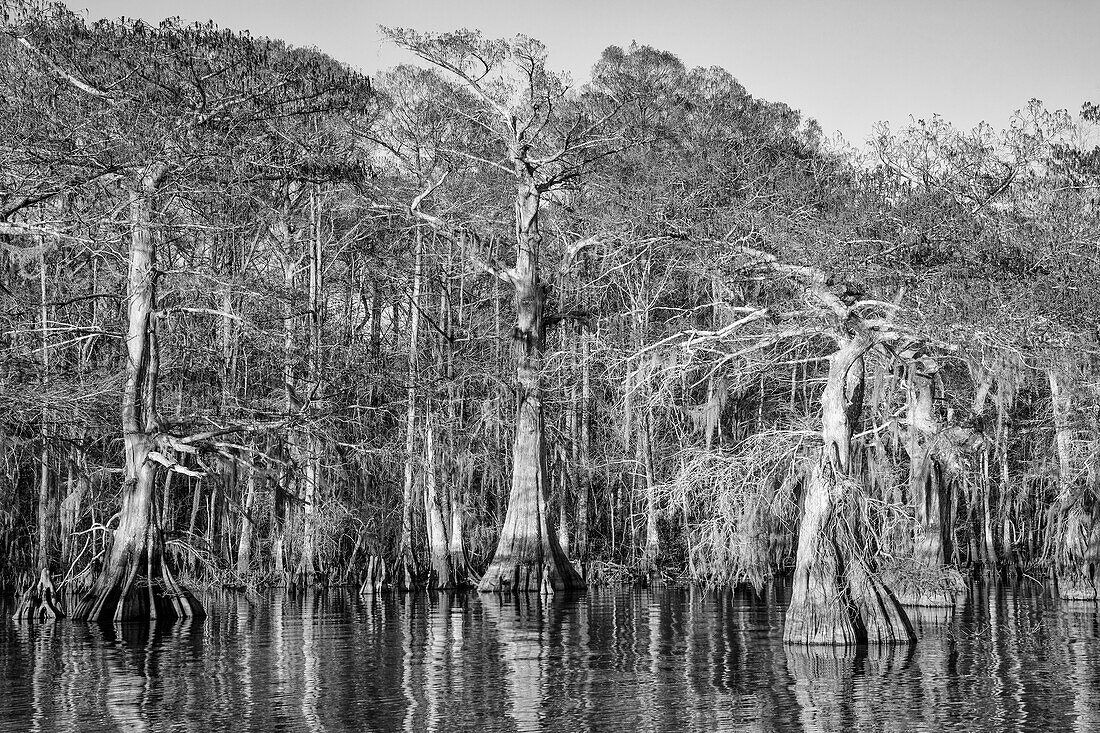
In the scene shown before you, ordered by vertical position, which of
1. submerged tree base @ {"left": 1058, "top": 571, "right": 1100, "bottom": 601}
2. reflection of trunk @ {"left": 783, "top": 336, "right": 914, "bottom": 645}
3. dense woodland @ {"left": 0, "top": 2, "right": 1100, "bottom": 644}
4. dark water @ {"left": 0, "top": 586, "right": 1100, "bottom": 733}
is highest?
dense woodland @ {"left": 0, "top": 2, "right": 1100, "bottom": 644}

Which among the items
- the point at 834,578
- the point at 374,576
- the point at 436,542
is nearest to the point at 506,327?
the point at 436,542

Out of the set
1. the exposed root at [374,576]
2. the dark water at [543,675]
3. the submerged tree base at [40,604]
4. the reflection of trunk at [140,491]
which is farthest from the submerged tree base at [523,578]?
the submerged tree base at [40,604]

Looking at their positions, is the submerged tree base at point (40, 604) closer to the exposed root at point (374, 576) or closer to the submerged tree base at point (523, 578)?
the exposed root at point (374, 576)

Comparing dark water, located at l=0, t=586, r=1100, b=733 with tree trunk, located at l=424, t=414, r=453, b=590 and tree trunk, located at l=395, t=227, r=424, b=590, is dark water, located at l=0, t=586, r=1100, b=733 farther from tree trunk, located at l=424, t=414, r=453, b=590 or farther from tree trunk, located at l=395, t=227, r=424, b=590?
tree trunk, located at l=424, t=414, r=453, b=590

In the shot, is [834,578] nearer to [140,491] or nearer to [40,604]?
[140,491]

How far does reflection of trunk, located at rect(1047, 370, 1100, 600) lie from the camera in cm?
1955

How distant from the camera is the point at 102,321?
2212 cm

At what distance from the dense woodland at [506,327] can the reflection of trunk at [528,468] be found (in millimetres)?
74

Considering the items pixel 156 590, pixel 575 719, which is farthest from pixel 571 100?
pixel 575 719

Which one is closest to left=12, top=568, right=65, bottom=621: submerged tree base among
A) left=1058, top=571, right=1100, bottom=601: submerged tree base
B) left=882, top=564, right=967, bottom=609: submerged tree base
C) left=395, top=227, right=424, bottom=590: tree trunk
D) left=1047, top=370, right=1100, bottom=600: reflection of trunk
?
left=395, top=227, right=424, bottom=590: tree trunk

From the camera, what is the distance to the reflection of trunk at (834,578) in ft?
41.6

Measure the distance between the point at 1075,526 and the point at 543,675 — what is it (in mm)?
10936

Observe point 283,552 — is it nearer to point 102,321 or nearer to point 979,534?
point 102,321

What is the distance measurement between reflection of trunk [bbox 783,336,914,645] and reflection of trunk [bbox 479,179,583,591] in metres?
9.99
